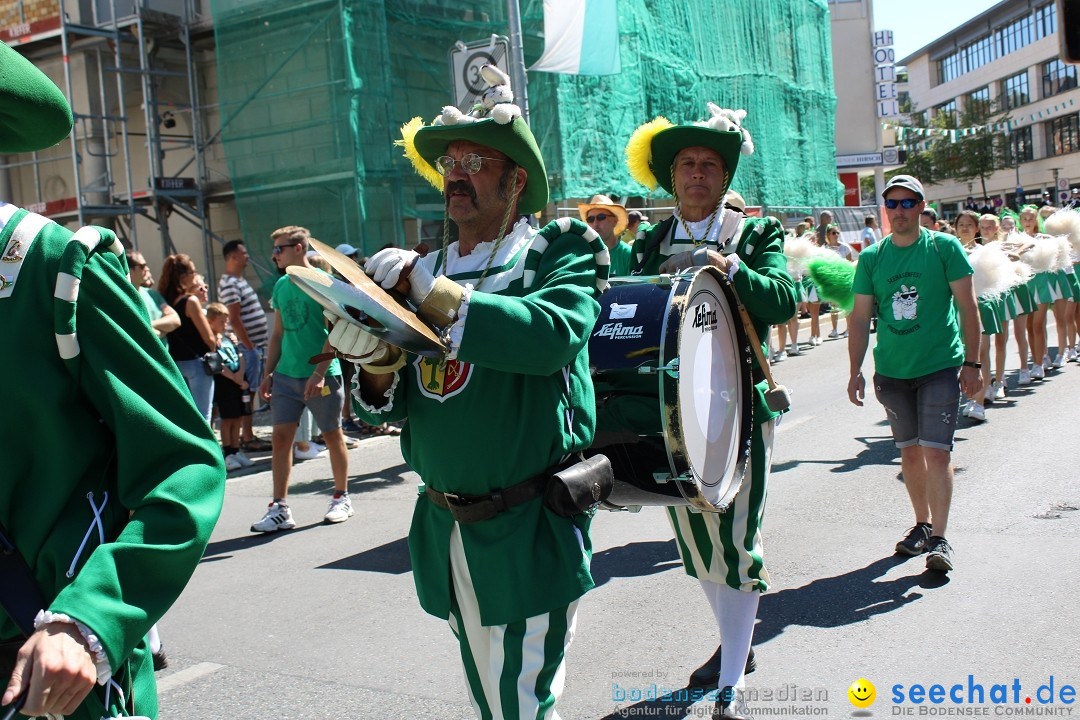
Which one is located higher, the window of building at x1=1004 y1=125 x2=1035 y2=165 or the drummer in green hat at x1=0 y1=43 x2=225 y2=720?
the window of building at x1=1004 y1=125 x2=1035 y2=165

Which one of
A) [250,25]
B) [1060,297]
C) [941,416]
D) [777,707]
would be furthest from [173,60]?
[777,707]

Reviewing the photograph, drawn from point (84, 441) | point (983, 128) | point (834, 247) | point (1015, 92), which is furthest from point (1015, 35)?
point (84, 441)

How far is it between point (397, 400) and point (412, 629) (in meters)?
2.40

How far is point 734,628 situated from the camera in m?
3.81

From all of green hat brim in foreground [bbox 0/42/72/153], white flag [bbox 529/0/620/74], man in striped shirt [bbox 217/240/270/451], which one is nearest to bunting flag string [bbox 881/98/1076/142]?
white flag [bbox 529/0/620/74]

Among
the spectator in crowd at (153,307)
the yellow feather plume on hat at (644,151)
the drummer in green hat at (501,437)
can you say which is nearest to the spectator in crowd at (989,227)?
the yellow feather plume on hat at (644,151)

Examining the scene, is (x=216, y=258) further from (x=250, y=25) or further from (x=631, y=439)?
(x=631, y=439)

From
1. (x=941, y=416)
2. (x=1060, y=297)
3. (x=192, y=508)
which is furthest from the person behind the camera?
(x=1060, y=297)

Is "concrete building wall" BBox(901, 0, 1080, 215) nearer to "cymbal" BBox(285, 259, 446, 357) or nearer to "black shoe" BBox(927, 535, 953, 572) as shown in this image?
"black shoe" BBox(927, 535, 953, 572)

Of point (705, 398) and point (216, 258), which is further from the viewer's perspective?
point (216, 258)

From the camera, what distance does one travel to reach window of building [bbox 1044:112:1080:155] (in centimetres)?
6178

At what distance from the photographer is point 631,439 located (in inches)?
134

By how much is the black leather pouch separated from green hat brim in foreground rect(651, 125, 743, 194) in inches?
75.0

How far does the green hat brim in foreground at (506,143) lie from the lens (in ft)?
9.06
